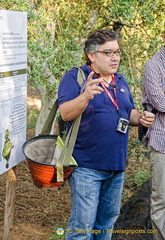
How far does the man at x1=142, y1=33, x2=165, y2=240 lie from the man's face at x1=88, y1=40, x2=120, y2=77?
0.46m

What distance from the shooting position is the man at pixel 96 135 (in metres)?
2.81

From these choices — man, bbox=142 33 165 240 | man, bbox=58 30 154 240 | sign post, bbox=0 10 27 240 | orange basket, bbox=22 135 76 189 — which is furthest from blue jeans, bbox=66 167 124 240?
→ sign post, bbox=0 10 27 240

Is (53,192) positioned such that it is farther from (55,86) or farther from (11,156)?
(11,156)

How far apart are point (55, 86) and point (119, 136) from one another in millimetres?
1962

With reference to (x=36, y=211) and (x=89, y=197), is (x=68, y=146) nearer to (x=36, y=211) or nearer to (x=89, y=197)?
(x=89, y=197)

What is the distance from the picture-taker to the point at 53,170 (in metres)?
2.71

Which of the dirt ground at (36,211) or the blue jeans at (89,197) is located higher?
the blue jeans at (89,197)

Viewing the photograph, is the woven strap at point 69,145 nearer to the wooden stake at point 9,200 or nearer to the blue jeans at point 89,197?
the blue jeans at point 89,197

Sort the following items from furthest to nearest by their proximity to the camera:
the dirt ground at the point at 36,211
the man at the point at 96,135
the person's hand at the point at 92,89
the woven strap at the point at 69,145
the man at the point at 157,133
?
the dirt ground at the point at 36,211
the man at the point at 157,133
the man at the point at 96,135
the woven strap at the point at 69,145
the person's hand at the point at 92,89

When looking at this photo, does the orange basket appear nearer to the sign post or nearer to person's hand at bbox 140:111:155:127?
the sign post

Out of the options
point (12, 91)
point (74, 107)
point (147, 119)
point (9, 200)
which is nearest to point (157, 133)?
point (147, 119)

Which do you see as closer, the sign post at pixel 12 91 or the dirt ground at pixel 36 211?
the sign post at pixel 12 91

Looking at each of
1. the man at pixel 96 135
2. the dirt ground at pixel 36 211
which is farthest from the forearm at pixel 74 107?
the dirt ground at pixel 36 211

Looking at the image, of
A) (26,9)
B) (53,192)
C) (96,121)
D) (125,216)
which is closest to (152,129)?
(96,121)
